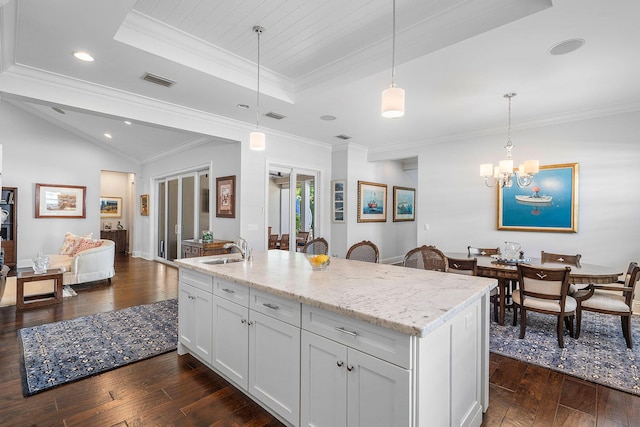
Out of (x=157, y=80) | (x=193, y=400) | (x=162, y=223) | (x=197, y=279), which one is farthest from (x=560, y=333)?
(x=162, y=223)

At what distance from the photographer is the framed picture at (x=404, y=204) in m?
8.06

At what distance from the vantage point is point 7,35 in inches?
108

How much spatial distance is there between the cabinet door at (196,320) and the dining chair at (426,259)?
1.91 m

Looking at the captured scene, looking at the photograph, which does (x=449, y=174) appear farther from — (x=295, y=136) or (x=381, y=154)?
(x=295, y=136)

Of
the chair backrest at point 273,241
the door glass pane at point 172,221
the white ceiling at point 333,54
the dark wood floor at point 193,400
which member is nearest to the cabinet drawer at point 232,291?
the dark wood floor at point 193,400

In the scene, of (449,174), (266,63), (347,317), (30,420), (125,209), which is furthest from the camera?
(125,209)

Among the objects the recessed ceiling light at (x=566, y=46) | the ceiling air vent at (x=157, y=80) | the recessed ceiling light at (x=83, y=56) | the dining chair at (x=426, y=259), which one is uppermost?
the recessed ceiling light at (x=83, y=56)

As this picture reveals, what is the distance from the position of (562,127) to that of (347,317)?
512 cm

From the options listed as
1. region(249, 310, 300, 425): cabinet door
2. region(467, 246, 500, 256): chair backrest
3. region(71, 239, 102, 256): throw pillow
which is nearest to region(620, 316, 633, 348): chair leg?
region(467, 246, 500, 256): chair backrest

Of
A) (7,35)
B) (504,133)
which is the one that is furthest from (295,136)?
(7,35)

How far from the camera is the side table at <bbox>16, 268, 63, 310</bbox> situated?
4172 millimetres

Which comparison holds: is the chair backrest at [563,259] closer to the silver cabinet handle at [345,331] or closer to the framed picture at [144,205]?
the silver cabinet handle at [345,331]

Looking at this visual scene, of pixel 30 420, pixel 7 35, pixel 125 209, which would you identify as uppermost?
pixel 7 35

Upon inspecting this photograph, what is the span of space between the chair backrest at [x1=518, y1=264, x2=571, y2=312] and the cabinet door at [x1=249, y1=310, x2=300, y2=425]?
102 inches
